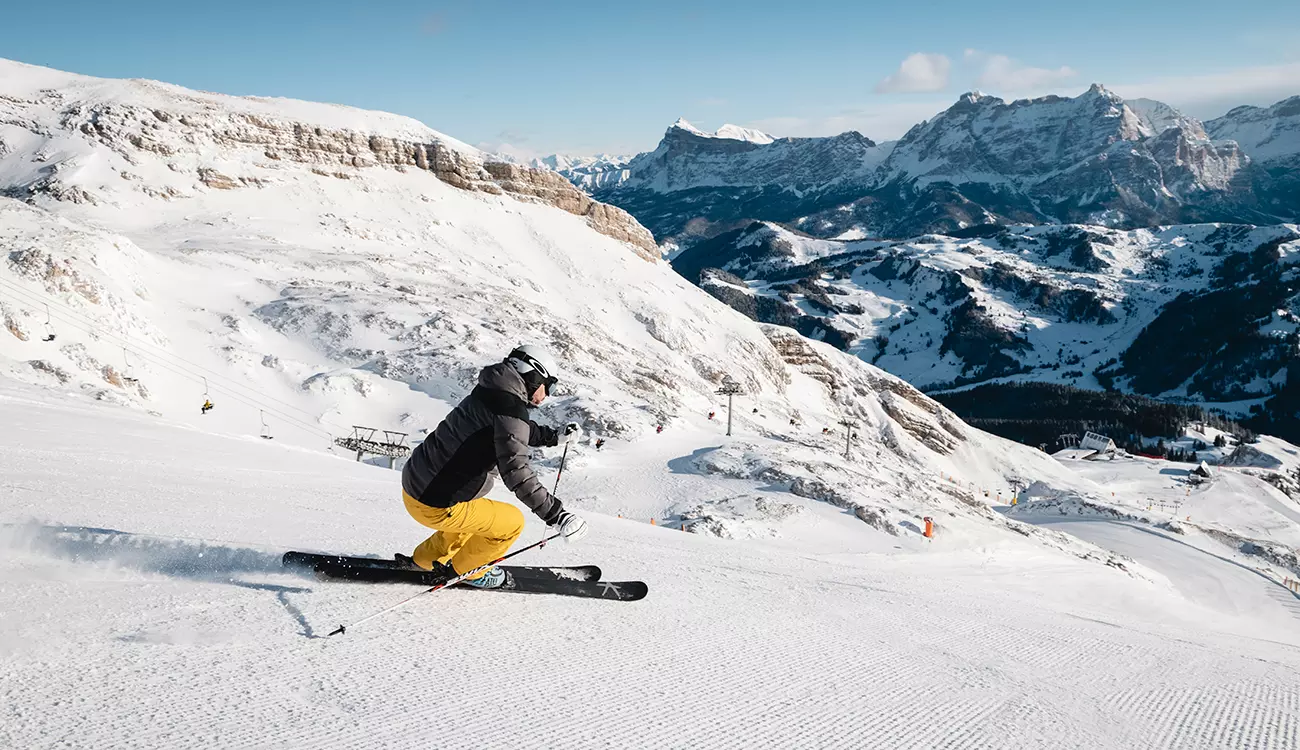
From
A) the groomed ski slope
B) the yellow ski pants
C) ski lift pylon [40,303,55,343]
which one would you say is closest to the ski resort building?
the groomed ski slope

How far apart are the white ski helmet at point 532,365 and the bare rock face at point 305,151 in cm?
7056

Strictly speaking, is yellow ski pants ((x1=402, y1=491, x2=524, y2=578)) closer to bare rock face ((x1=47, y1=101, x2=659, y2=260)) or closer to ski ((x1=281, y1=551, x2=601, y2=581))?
ski ((x1=281, y1=551, x2=601, y2=581))

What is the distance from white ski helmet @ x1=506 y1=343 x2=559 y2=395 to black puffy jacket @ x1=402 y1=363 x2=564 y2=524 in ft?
0.23

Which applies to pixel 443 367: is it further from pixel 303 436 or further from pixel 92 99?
pixel 92 99

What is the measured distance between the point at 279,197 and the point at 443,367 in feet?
131

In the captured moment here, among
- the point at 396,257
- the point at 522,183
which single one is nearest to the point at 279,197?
the point at 396,257

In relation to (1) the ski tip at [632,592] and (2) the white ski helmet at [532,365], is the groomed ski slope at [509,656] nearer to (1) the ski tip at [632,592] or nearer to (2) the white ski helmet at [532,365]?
(1) the ski tip at [632,592]

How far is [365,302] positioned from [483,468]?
1859 inches

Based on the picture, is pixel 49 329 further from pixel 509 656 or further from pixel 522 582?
pixel 509 656

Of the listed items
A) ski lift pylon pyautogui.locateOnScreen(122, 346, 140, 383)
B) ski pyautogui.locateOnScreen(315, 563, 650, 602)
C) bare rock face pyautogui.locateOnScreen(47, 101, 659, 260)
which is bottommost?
ski lift pylon pyautogui.locateOnScreen(122, 346, 140, 383)

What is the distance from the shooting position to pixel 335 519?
28.4 feet

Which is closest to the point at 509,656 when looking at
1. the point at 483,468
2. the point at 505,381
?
the point at 483,468

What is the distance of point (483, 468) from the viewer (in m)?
5.73

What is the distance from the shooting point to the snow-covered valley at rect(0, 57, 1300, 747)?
4621 millimetres
